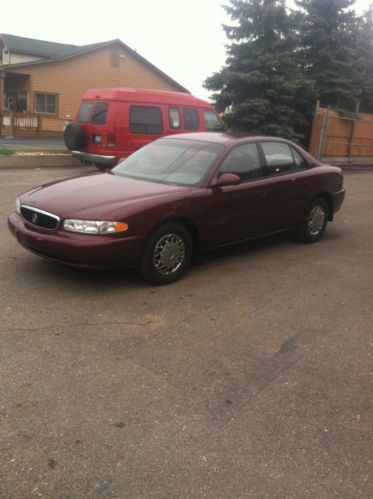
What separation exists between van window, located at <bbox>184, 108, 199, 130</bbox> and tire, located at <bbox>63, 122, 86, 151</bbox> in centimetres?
265

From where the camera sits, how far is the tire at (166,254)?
4.81 m

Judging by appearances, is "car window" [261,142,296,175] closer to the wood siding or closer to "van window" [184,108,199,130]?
"van window" [184,108,199,130]

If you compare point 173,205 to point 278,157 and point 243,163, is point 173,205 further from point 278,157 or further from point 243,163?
point 278,157

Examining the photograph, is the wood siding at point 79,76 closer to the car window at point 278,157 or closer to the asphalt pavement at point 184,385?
the car window at point 278,157

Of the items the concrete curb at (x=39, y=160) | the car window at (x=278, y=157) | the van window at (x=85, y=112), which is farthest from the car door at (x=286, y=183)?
the concrete curb at (x=39, y=160)

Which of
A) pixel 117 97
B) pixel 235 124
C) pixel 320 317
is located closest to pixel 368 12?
pixel 235 124

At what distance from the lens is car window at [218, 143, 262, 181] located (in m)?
5.65

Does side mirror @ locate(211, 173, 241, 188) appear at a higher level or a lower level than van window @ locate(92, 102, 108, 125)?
lower

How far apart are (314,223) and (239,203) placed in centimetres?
183

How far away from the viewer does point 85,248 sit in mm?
4418

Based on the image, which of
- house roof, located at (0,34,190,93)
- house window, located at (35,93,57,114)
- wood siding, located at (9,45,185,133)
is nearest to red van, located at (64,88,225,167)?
wood siding, located at (9,45,185,133)

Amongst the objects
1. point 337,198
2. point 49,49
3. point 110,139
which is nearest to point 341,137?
point 110,139

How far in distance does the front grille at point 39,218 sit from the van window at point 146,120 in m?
7.61

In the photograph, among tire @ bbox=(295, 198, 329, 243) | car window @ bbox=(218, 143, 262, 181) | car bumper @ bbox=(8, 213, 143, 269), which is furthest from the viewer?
tire @ bbox=(295, 198, 329, 243)
